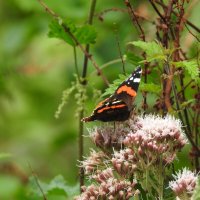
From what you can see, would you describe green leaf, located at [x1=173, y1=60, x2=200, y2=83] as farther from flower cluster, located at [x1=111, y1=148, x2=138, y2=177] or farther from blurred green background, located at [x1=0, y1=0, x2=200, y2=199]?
blurred green background, located at [x1=0, y1=0, x2=200, y2=199]

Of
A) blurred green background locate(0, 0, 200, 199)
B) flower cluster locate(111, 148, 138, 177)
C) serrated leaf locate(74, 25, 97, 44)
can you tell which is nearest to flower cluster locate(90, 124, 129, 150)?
flower cluster locate(111, 148, 138, 177)

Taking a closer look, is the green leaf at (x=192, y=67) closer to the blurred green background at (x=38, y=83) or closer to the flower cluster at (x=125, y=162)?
the flower cluster at (x=125, y=162)

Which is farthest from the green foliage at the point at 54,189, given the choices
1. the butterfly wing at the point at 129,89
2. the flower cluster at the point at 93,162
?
the butterfly wing at the point at 129,89

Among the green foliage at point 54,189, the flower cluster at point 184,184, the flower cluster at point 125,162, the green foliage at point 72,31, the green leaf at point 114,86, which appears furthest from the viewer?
the green foliage at point 54,189

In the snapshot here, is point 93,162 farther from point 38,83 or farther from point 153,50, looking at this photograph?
point 38,83

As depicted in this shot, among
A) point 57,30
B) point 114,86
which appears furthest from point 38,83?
point 114,86

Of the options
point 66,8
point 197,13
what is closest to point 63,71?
point 66,8
